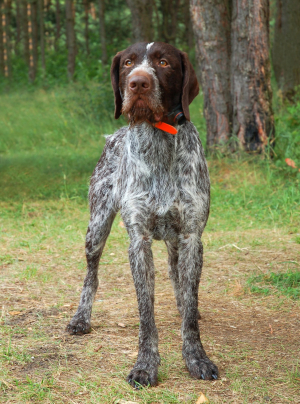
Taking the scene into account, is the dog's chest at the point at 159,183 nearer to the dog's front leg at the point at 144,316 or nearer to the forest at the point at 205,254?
the dog's front leg at the point at 144,316

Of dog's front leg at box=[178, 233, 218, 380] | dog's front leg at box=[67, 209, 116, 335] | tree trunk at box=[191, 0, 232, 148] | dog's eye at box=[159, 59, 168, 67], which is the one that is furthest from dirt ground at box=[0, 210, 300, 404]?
tree trunk at box=[191, 0, 232, 148]

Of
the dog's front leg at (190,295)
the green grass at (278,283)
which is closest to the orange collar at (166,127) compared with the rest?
the dog's front leg at (190,295)

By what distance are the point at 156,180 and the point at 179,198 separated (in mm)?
193

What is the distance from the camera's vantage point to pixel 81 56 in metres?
24.3

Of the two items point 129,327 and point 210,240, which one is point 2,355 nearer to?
point 129,327

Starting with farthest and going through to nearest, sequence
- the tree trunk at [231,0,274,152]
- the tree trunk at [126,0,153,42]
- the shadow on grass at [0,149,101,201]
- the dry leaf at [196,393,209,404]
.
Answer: the tree trunk at [126,0,153,42] → the shadow on grass at [0,149,101,201] → the tree trunk at [231,0,274,152] → the dry leaf at [196,393,209,404]

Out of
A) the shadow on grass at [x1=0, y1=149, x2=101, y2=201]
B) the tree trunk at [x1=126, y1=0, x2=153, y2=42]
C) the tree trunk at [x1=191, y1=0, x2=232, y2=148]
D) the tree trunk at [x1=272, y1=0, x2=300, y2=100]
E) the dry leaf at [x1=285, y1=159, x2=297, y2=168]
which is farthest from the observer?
the tree trunk at [x1=272, y1=0, x2=300, y2=100]

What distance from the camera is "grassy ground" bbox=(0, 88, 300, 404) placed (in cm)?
322

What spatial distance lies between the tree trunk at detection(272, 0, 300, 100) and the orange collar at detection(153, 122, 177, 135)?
9680mm

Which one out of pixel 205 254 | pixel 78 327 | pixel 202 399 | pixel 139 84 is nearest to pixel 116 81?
pixel 139 84

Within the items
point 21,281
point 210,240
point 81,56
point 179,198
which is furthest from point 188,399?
point 81,56

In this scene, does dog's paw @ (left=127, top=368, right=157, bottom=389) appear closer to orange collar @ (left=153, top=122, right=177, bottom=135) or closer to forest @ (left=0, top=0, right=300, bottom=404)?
forest @ (left=0, top=0, right=300, bottom=404)

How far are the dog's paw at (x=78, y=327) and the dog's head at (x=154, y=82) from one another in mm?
1636

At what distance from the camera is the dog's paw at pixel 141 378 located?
321 centimetres
